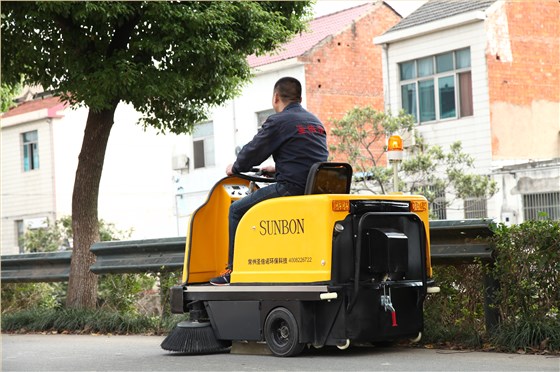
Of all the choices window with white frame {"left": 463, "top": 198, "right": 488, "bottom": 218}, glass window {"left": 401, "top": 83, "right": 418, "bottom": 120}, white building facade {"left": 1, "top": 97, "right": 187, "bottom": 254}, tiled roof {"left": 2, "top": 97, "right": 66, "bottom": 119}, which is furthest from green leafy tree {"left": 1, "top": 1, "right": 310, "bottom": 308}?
tiled roof {"left": 2, "top": 97, "right": 66, "bottom": 119}

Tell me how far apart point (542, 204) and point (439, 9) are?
703cm

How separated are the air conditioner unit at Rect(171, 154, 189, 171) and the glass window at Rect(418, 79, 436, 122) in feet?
38.1

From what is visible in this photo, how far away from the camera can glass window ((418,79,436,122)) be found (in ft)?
100

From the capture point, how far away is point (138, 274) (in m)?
12.8

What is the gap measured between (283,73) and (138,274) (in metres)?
23.7

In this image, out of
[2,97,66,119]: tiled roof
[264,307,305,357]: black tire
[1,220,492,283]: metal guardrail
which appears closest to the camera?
[264,307,305,357]: black tire

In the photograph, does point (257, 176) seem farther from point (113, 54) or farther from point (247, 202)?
point (113, 54)

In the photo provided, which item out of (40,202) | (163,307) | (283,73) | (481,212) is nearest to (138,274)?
(163,307)

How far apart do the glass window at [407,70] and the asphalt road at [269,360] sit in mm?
22346

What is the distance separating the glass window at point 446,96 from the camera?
30.0m

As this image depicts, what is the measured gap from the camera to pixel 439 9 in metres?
30.9

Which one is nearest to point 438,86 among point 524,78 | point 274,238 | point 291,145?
point 524,78

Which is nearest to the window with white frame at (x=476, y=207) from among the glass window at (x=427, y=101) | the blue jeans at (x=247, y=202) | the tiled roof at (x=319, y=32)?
the glass window at (x=427, y=101)

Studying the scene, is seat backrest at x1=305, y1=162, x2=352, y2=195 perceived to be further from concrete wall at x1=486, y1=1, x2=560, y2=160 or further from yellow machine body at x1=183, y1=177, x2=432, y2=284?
concrete wall at x1=486, y1=1, x2=560, y2=160
